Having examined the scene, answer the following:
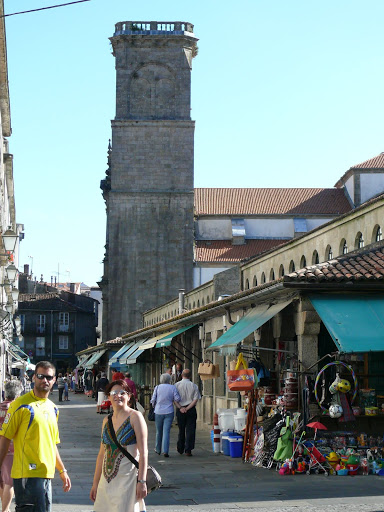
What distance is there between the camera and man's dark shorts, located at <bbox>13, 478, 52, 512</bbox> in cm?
770

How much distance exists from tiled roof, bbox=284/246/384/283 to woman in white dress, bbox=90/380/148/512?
26.3ft

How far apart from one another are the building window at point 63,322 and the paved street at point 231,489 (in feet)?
317

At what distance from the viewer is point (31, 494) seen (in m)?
7.70

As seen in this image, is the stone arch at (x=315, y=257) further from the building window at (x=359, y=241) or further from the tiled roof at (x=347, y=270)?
the tiled roof at (x=347, y=270)

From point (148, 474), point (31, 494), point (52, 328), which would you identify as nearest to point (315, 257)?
point (148, 474)

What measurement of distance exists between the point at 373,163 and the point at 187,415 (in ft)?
192

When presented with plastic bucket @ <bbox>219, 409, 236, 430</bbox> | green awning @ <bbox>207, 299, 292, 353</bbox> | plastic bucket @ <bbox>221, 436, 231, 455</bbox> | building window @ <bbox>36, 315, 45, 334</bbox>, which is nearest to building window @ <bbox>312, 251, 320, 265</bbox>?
green awning @ <bbox>207, 299, 292, 353</bbox>

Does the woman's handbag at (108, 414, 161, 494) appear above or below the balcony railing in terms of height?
below

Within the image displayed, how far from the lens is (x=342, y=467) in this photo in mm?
14719

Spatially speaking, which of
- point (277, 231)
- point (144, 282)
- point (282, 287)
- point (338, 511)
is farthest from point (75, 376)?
point (338, 511)

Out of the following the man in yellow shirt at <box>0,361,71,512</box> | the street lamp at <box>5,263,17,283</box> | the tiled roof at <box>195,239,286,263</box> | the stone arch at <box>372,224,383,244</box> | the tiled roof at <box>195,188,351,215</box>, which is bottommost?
the man in yellow shirt at <box>0,361,71,512</box>

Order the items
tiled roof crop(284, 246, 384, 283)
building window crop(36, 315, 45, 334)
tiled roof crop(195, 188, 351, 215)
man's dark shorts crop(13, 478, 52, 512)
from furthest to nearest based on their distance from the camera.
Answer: building window crop(36, 315, 45, 334), tiled roof crop(195, 188, 351, 215), tiled roof crop(284, 246, 384, 283), man's dark shorts crop(13, 478, 52, 512)

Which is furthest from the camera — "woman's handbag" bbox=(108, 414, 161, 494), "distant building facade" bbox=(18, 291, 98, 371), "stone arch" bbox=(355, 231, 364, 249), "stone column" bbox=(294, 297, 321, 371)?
"distant building facade" bbox=(18, 291, 98, 371)

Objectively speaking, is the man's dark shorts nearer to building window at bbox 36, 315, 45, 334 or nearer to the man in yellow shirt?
the man in yellow shirt
